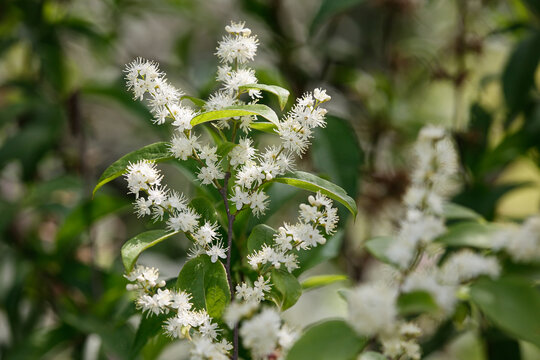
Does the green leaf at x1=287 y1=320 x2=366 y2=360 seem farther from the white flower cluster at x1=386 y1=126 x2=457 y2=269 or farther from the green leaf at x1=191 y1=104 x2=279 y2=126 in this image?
the green leaf at x1=191 y1=104 x2=279 y2=126

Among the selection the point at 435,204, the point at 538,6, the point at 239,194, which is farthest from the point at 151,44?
the point at 435,204

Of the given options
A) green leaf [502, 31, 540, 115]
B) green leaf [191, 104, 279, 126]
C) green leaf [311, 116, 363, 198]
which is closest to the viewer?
green leaf [191, 104, 279, 126]

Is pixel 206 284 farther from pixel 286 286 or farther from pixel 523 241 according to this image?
pixel 523 241

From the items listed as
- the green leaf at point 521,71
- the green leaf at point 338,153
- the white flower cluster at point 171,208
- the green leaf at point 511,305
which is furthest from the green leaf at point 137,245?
the green leaf at point 521,71

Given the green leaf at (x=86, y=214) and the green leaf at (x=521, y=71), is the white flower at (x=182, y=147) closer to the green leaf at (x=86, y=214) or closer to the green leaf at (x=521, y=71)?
the green leaf at (x=86, y=214)

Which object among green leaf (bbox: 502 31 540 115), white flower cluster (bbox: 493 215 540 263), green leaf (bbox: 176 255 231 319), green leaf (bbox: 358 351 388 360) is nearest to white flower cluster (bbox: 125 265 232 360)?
green leaf (bbox: 176 255 231 319)

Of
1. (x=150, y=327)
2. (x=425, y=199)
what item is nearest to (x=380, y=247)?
(x=425, y=199)
